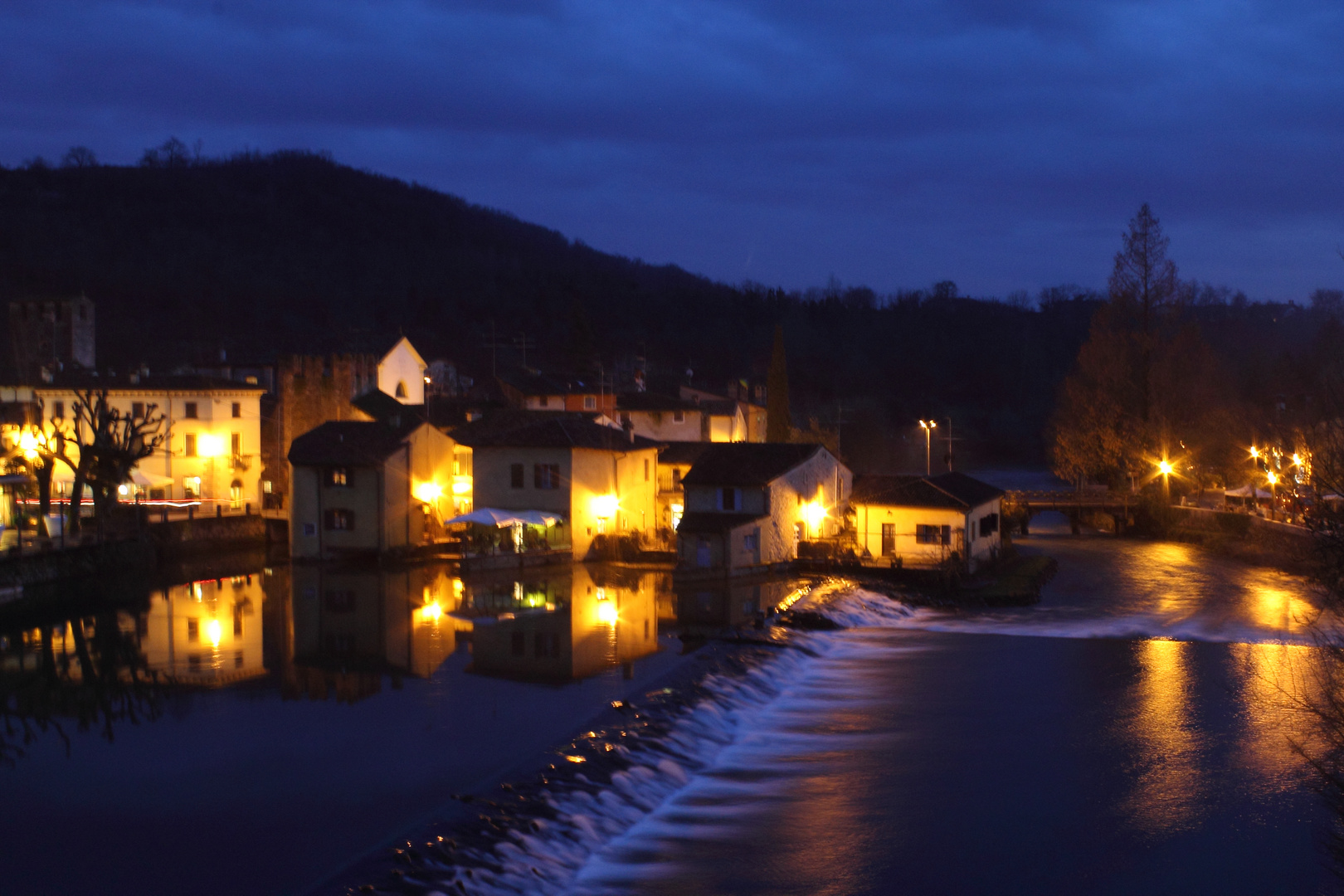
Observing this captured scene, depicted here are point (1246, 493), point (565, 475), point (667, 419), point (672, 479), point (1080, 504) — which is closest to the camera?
point (565, 475)

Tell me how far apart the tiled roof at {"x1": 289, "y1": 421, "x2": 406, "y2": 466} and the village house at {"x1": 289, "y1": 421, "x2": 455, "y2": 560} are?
25 millimetres

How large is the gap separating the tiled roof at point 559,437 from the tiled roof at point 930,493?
7.69 meters

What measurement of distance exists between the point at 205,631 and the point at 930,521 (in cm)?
1871

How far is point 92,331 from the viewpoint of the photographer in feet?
173

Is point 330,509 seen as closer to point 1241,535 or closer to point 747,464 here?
point 747,464

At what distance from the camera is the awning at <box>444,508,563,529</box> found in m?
31.7

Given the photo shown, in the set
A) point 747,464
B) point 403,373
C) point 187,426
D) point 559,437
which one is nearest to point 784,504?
point 747,464

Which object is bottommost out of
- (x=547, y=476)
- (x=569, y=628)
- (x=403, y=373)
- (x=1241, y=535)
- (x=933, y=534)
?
(x=569, y=628)

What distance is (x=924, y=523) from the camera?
30266 mm

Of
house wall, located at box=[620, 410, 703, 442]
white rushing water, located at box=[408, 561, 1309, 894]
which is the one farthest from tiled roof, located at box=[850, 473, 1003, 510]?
house wall, located at box=[620, 410, 703, 442]

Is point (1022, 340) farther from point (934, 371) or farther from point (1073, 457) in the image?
point (1073, 457)

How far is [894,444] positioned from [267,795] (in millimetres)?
64751

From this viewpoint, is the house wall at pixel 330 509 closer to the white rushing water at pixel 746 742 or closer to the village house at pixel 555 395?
the white rushing water at pixel 746 742

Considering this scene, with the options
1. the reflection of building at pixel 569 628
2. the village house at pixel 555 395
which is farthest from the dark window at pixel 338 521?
the village house at pixel 555 395
